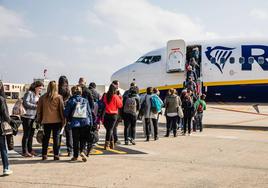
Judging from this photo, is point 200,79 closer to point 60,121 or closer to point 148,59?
point 148,59

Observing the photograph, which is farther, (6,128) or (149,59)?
(149,59)

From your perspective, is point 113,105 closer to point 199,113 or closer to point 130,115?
point 130,115

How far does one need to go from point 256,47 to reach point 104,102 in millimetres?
10711

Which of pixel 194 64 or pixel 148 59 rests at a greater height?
pixel 148 59

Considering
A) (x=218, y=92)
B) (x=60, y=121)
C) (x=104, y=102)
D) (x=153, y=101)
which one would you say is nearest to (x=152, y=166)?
(x=60, y=121)

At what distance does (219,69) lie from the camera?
1906 cm

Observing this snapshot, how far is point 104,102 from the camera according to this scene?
35.3 ft

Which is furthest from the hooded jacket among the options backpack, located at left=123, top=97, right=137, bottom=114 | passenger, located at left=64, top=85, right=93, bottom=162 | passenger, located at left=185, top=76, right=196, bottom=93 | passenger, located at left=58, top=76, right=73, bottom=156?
passenger, located at left=185, top=76, right=196, bottom=93

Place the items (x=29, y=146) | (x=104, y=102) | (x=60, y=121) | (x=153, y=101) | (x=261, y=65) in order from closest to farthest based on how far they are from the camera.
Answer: (x=60, y=121) < (x=29, y=146) < (x=104, y=102) < (x=153, y=101) < (x=261, y=65)

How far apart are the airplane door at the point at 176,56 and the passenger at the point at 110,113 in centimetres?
908

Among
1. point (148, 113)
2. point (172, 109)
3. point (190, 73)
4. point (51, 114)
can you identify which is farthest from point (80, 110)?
point (190, 73)

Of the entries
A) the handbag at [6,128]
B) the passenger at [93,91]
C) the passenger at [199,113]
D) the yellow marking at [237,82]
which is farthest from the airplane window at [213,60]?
the handbag at [6,128]

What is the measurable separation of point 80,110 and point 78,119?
22 cm

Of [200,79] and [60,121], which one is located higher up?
[200,79]
